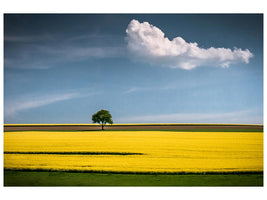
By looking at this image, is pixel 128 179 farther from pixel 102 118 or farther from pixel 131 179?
pixel 102 118

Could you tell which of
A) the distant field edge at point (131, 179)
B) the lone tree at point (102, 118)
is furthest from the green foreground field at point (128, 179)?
the lone tree at point (102, 118)

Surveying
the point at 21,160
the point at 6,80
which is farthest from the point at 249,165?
the point at 6,80

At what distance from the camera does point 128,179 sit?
7.60 metres

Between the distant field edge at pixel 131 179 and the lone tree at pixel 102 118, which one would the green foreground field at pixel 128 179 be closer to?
the distant field edge at pixel 131 179

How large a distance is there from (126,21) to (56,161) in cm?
832

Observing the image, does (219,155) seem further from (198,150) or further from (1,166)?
(1,166)

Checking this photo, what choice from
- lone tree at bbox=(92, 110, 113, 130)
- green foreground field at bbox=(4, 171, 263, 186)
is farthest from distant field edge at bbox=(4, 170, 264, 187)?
lone tree at bbox=(92, 110, 113, 130)

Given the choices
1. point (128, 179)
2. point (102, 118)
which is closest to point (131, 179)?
point (128, 179)

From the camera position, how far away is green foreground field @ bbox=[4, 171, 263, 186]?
7.45 metres

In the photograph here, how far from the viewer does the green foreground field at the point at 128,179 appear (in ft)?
24.4

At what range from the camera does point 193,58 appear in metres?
12.2

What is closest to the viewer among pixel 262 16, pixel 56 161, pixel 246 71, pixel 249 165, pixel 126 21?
pixel 249 165

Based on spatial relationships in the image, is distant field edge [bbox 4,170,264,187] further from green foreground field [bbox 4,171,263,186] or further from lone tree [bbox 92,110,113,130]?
lone tree [bbox 92,110,113,130]

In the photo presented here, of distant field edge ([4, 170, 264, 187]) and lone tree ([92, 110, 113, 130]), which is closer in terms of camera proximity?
distant field edge ([4, 170, 264, 187])
